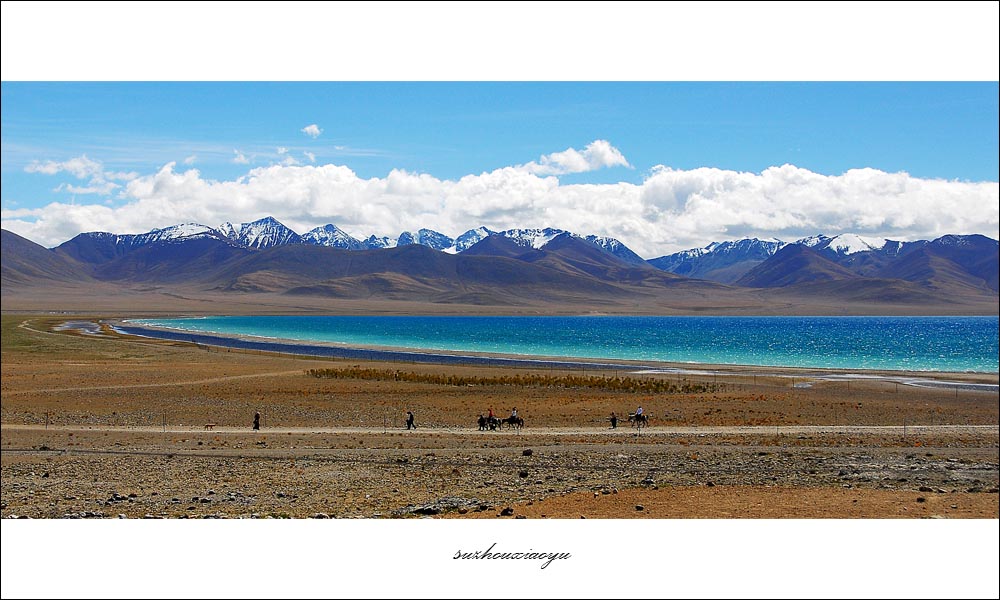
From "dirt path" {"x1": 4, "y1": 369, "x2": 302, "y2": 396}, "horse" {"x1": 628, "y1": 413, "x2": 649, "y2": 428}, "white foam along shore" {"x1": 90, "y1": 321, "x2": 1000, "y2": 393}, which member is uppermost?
"horse" {"x1": 628, "y1": 413, "x2": 649, "y2": 428}

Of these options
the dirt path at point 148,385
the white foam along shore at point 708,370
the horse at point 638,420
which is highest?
the horse at point 638,420

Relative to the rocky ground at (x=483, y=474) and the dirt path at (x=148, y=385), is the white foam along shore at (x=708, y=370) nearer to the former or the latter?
the dirt path at (x=148, y=385)

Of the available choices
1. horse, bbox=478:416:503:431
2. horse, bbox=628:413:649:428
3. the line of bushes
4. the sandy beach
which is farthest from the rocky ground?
the line of bushes

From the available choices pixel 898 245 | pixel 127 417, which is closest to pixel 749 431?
pixel 127 417

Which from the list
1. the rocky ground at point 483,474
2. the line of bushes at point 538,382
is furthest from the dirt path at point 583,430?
the line of bushes at point 538,382

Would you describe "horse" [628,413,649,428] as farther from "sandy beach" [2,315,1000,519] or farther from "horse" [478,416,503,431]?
"horse" [478,416,503,431]

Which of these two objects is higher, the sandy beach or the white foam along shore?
the sandy beach

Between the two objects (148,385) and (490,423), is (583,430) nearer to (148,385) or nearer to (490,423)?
(490,423)

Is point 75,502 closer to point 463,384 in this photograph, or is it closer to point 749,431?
point 749,431
